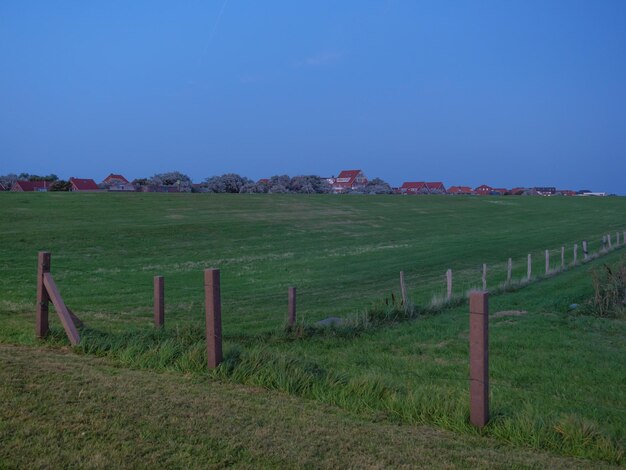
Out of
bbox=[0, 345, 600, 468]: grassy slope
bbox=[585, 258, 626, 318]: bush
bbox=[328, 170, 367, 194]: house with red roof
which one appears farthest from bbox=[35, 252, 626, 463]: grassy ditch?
bbox=[328, 170, 367, 194]: house with red roof

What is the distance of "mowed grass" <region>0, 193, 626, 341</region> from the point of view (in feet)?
62.8

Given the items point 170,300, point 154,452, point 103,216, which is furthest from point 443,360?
point 103,216

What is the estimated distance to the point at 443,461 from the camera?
5199mm

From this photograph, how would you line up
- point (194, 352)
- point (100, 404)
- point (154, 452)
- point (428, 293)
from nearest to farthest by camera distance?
point (154, 452) < point (100, 404) < point (194, 352) < point (428, 293)

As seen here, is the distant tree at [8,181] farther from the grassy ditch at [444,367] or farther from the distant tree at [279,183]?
the grassy ditch at [444,367]

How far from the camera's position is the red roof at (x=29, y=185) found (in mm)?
84500

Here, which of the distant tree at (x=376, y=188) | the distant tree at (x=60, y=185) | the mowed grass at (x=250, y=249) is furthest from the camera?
the distant tree at (x=376, y=188)

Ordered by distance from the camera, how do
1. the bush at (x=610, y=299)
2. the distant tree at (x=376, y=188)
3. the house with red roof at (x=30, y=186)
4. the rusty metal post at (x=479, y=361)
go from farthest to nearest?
the distant tree at (x=376, y=188) < the house with red roof at (x=30, y=186) < the bush at (x=610, y=299) < the rusty metal post at (x=479, y=361)

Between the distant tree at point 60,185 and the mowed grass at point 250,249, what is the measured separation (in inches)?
1227

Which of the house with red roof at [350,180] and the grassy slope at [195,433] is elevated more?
the house with red roof at [350,180]

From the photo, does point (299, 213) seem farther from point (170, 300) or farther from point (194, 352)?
point (194, 352)

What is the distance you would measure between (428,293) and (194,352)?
1545 centimetres

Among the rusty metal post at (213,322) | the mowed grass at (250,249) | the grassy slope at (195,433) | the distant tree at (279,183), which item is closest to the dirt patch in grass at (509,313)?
the mowed grass at (250,249)

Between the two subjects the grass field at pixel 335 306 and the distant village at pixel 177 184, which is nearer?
the grass field at pixel 335 306
